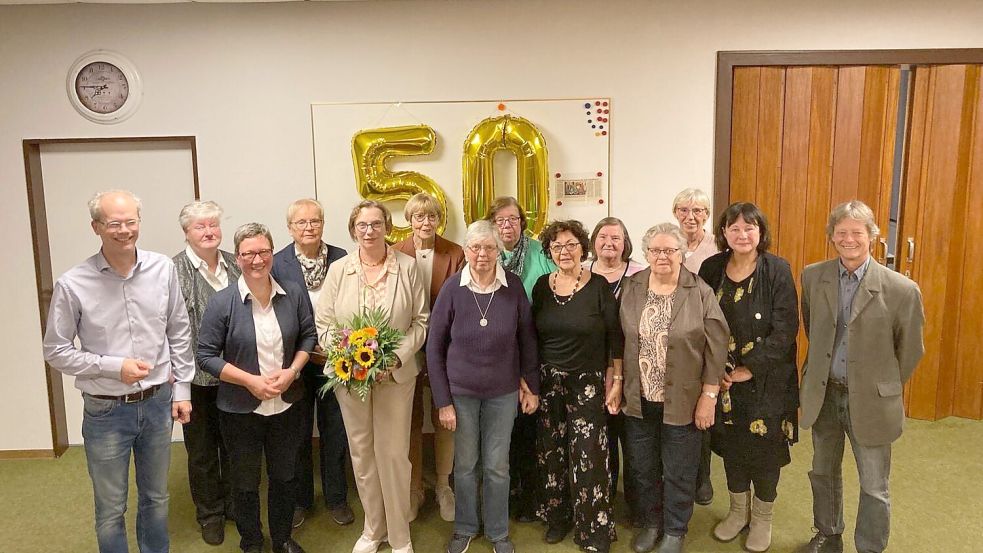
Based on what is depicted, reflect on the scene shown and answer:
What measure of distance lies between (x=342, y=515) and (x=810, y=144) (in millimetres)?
3564

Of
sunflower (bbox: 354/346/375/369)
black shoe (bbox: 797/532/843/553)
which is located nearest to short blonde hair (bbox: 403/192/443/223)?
sunflower (bbox: 354/346/375/369)

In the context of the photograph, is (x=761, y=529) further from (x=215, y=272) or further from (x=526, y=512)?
(x=215, y=272)

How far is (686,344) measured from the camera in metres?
2.67

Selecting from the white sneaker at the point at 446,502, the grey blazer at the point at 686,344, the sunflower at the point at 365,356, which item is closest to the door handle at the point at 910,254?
the grey blazer at the point at 686,344

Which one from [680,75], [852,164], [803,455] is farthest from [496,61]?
[803,455]

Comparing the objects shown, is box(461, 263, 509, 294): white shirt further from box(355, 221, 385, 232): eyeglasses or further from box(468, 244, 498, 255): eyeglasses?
box(355, 221, 385, 232): eyeglasses

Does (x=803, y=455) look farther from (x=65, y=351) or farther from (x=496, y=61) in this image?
(x=65, y=351)

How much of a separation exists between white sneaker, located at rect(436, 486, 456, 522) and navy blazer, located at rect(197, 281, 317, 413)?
1032 mm

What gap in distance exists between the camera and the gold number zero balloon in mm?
3910

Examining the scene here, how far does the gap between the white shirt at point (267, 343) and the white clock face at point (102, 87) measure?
6.63ft

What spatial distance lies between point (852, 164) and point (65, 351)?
4364 millimetres

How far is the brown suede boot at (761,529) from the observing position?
2955mm

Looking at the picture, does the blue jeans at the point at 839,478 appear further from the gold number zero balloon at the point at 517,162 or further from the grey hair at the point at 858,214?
the gold number zero balloon at the point at 517,162

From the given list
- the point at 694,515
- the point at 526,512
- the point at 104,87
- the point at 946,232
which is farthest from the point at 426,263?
the point at 946,232
